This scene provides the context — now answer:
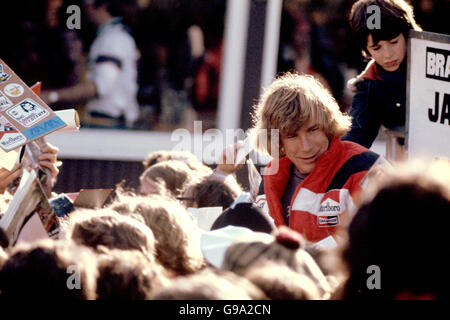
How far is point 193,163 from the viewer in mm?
3639

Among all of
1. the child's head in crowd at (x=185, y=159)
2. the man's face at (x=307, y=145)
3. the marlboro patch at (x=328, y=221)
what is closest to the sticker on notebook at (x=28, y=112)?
the man's face at (x=307, y=145)

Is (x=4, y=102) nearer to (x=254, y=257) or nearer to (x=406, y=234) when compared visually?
(x=254, y=257)

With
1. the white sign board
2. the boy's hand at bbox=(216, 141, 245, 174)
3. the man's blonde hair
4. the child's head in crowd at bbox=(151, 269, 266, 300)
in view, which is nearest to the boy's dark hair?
the white sign board

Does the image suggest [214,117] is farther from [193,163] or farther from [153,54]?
[193,163]

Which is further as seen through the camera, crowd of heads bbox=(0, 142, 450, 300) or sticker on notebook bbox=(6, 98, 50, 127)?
sticker on notebook bbox=(6, 98, 50, 127)

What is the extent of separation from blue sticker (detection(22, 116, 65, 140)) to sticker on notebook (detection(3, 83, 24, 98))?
0.17 metres

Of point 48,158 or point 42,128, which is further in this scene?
point 48,158

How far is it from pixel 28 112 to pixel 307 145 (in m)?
1.06

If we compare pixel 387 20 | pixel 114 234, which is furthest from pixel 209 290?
pixel 387 20

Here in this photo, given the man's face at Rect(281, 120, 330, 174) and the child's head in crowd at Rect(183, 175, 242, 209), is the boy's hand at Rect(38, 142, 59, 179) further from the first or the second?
the man's face at Rect(281, 120, 330, 174)

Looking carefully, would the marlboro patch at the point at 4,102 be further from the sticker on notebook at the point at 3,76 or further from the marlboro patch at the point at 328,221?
the marlboro patch at the point at 328,221

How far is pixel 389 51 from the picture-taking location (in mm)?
2971

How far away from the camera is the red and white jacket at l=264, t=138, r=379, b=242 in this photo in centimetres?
245

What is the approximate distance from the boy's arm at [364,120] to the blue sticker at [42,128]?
1515mm
